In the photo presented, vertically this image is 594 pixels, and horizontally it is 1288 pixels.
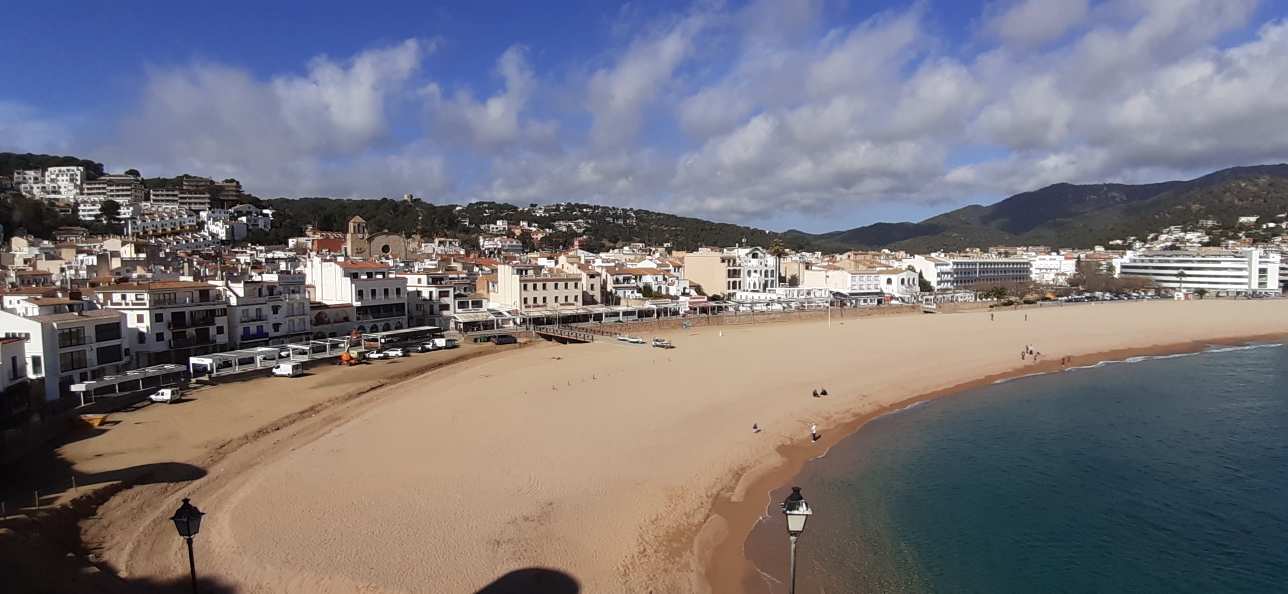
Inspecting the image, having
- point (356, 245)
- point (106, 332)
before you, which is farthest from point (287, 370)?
point (356, 245)

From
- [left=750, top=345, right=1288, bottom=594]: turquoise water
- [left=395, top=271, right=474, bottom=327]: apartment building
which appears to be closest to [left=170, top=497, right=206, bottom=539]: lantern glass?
[left=750, top=345, right=1288, bottom=594]: turquoise water

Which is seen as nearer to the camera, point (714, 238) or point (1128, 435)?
point (1128, 435)

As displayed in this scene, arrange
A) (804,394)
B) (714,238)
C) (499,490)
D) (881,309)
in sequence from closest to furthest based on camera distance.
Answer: (499,490), (804,394), (881,309), (714,238)

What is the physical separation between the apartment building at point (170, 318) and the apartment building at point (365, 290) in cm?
697

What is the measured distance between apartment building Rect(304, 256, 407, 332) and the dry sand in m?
9.05

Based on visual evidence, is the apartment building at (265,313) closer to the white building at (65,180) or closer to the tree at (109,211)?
the tree at (109,211)

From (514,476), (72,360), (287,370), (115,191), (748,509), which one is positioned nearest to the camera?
(748,509)

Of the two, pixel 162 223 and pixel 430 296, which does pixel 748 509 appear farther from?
pixel 162 223

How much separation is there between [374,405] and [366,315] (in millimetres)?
16144

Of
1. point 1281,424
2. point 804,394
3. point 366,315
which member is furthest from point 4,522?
point 1281,424

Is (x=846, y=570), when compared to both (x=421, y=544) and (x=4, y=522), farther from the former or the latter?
(x=4, y=522)

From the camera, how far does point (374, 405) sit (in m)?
23.0

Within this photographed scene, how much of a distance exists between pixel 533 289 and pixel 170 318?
22447 mm

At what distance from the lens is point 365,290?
123ft
